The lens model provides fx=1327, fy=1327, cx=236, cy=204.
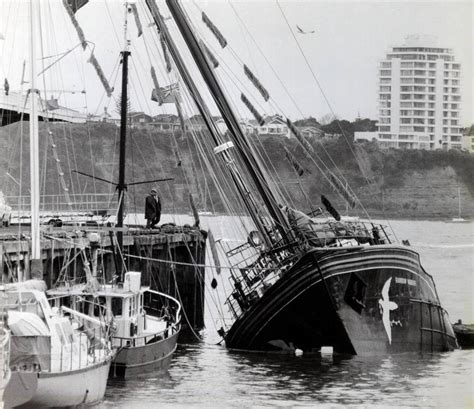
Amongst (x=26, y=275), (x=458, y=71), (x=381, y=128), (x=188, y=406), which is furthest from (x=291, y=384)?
(x=381, y=128)

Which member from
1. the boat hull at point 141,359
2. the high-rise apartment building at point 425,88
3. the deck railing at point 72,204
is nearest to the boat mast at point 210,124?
the boat hull at point 141,359

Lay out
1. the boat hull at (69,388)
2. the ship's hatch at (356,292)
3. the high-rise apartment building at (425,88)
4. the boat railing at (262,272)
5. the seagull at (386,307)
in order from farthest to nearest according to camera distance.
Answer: the high-rise apartment building at (425,88) → the boat railing at (262,272) → the seagull at (386,307) → the ship's hatch at (356,292) → the boat hull at (69,388)

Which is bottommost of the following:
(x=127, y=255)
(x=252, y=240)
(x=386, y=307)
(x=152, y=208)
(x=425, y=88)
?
(x=386, y=307)

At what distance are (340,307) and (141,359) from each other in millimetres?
6622

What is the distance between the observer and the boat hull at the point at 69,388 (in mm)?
27844

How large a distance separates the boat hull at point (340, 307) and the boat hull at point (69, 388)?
10.3 meters

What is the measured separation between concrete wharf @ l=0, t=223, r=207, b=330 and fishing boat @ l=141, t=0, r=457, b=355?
2.57 m

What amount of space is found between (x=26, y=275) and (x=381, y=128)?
230 feet

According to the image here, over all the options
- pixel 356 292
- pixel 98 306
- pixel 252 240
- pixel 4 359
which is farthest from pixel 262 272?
pixel 4 359

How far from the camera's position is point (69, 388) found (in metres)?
28.5

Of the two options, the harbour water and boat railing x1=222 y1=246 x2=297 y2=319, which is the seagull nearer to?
the harbour water

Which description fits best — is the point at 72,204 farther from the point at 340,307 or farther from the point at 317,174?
the point at 317,174

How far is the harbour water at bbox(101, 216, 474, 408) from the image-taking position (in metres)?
33.9

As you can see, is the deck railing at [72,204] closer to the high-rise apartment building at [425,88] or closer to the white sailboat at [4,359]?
the white sailboat at [4,359]
